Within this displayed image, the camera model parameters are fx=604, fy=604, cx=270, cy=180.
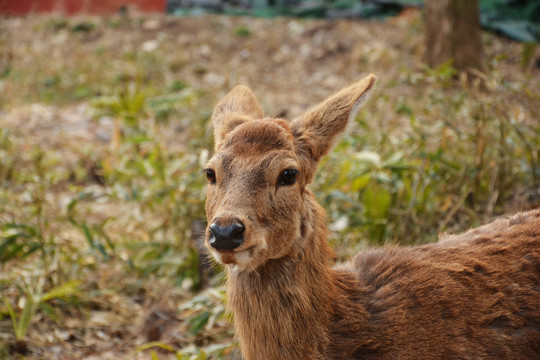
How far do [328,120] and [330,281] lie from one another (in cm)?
86

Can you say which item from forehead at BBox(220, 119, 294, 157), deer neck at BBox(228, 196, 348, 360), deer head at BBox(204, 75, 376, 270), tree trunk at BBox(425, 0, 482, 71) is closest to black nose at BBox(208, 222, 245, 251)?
deer head at BBox(204, 75, 376, 270)

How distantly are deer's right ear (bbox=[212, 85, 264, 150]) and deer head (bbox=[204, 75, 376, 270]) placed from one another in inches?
0.7

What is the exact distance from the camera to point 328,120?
3.27 metres

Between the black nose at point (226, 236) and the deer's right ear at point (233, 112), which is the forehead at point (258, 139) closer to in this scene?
the deer's right ear at point (233, 112)

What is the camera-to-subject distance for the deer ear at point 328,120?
323 centimetres

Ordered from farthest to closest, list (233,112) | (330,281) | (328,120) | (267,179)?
1. (233,112)
2. (328,120)
3. (330,281)
4. (267,179)

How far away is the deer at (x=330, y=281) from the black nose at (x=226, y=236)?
50 millimetres

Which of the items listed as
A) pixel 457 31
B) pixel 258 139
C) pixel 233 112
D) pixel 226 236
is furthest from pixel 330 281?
pixel 457 31

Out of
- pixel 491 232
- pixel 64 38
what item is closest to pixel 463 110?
pixel 491 232

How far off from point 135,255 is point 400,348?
3232 mm

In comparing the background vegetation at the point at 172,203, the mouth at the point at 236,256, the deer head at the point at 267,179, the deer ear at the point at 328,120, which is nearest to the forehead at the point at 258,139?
the deer head at the point at 267,179

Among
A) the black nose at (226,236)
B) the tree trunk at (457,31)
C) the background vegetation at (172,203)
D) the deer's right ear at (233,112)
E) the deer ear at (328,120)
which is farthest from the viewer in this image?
the tree trunk at (457,31)

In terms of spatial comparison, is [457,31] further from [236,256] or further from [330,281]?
[236,256]

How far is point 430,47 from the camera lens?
28.3ft
